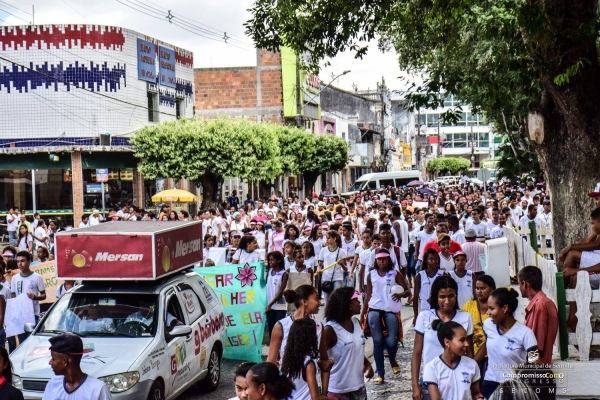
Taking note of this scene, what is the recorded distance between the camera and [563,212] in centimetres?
1045

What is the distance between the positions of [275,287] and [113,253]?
300 cm

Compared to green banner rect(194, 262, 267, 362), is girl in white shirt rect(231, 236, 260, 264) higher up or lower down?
higher up

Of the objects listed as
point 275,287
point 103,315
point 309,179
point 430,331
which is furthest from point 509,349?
point 309,179

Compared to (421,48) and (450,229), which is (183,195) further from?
(450,229)

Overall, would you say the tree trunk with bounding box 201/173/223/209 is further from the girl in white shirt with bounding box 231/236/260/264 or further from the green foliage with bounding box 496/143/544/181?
the girl in white shirt with bounding box 231/236/260/264

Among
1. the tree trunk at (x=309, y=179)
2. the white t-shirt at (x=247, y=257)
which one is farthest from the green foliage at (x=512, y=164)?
the white t-shirt at (x=247, y=257)

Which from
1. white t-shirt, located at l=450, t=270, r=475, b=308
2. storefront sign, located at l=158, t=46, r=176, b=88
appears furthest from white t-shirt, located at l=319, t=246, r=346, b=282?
storefront sign, located at l=158, t=46, r=176, b=88

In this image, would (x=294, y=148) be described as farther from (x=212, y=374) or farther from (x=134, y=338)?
(x=134, y=338)

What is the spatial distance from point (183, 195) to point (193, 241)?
700 inches

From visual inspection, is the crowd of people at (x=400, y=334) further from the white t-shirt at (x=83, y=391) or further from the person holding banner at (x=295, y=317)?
the white t-shirt at (x=83, y=391)

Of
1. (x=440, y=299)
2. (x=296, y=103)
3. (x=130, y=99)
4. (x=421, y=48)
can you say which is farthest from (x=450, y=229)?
(x=296, y=103)

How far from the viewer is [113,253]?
905cm

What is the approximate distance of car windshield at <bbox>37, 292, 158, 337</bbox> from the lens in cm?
867

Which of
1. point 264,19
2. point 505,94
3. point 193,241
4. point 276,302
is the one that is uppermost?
point 264,19
